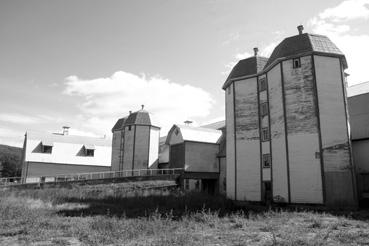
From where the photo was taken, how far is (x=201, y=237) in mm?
10422

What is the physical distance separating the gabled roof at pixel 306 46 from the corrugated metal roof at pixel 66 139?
33889 millimetres

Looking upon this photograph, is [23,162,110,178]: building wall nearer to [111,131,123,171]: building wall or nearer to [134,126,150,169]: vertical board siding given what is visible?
[111,131,123,171]: building wall

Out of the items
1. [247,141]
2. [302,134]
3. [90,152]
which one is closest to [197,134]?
[247,141]

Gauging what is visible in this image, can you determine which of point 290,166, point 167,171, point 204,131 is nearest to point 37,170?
point 167,171

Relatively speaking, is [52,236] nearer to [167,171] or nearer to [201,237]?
[201,237]

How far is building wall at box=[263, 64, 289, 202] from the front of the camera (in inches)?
919

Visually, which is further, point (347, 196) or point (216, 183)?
point (216, 183)

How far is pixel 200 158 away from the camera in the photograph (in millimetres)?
36344

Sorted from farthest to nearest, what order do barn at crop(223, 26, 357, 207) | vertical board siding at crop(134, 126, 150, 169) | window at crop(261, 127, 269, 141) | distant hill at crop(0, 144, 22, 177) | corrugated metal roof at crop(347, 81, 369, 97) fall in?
1. distant hill at crop(0, 144, 22, 177)
2. vertical board siding at crop(134, 126, 150, 169)
3. corrugated metal roof at crop(347, 81, 369, 97)
4. window at crop(261, 127, 269, 141)
5. barn at crop(223, 26, 357, 207)

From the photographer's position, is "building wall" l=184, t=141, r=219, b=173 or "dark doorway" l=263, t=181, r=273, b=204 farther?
"building wall" l=184, t=141, r=219, b=173

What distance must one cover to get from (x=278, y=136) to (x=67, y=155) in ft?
107

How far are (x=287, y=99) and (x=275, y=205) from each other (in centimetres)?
768

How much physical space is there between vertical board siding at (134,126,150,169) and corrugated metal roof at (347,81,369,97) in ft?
76.6

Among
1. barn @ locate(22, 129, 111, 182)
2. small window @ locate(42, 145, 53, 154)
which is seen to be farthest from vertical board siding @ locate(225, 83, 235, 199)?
small window @ locate(42, 145, 53, 154)
